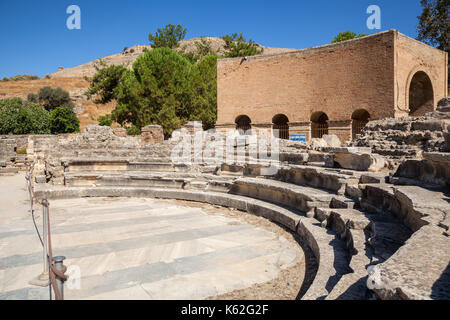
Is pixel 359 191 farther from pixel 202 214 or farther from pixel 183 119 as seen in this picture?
pixel 183 119

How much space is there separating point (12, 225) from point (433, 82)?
75.0ft

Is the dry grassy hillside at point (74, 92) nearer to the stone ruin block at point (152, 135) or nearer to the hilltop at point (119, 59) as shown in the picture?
the hilltop at point (119, 59)

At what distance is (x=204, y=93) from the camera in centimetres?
2878

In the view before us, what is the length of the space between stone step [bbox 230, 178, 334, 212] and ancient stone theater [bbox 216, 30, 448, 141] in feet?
A: 43.1

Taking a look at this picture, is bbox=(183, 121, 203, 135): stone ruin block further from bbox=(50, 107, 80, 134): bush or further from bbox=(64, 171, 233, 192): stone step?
bbox=(50, 107, 80, 134): bush

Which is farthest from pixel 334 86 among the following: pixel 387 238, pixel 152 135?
pixel 387 238

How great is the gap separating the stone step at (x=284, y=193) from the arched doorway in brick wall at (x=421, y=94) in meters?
17.5

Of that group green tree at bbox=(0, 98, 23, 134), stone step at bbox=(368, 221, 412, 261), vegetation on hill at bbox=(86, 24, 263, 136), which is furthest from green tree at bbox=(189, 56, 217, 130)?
stone step at bbox=(368, 221, 412, 261)

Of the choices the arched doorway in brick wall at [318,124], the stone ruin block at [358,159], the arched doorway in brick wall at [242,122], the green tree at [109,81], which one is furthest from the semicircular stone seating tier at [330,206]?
the green tree at [109,81]

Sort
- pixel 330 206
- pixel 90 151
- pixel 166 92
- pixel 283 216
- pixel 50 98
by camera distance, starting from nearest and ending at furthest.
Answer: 1. pixel 330 206
2. pixel 283 216
3. pixel 90 151
4. pixel 166 92
5. pixel 50 98

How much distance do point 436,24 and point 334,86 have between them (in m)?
10.7

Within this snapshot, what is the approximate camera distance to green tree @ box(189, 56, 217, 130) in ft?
90.0

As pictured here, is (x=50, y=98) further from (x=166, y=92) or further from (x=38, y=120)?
(x=166, y=92)
